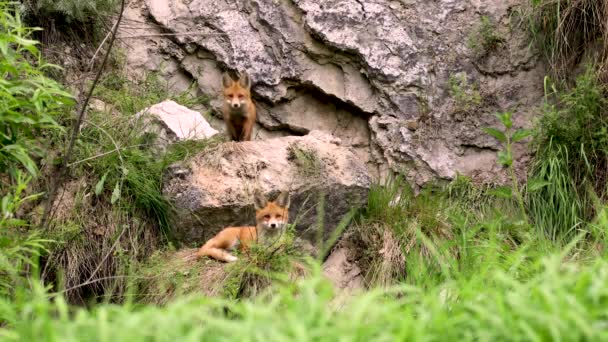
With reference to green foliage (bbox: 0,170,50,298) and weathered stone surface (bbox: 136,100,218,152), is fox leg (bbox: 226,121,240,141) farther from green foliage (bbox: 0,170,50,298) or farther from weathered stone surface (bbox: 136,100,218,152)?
green foliage (bbox: 0,170,50,298)

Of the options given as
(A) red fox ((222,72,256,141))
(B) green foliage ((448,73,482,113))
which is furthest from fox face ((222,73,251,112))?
(B) green foliage ((448,73,482,113))

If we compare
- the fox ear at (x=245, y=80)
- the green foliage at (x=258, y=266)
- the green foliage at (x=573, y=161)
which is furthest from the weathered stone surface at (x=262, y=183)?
the green foliage at (x=573, y=161)

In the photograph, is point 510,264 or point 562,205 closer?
point 510,264

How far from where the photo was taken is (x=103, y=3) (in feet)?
28.5

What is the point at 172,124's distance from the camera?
769cm

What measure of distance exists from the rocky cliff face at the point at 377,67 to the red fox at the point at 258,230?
1.99 meters

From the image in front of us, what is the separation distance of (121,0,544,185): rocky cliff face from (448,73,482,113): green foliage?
0.01 meters

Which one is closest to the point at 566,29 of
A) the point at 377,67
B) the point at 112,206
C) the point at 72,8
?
the point at 377,67

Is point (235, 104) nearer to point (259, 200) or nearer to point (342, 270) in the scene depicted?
point (259, 200)

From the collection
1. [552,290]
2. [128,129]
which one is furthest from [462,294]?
[128,129]

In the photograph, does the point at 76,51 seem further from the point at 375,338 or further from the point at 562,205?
the point at 375,338

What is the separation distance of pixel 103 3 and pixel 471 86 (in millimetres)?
4036

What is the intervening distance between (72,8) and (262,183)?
2.85 meters

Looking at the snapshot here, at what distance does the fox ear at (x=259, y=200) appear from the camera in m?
7.04
